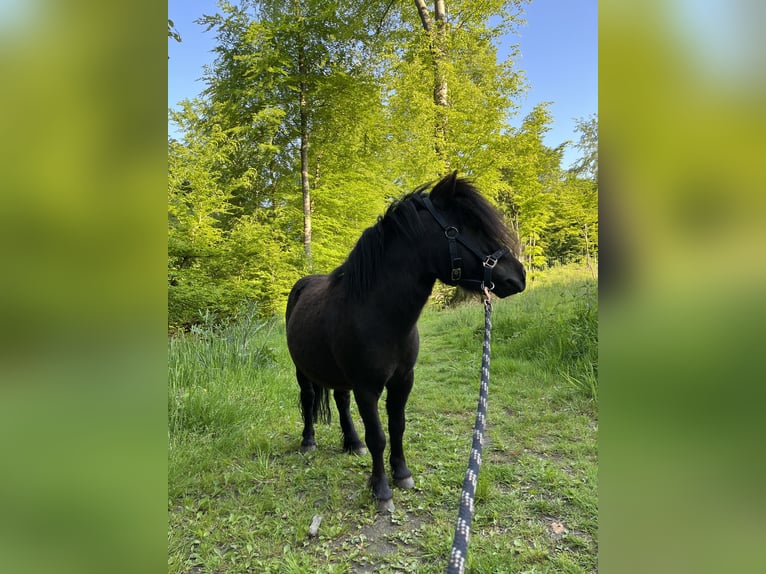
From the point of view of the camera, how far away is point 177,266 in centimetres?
684

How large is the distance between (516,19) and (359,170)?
5.96 metres

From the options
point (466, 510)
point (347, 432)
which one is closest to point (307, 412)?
point (347, 432)

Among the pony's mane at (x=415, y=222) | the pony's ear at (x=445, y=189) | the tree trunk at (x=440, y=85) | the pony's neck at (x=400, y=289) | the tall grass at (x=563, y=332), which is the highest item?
the tree trunk at (x=440, y=85)

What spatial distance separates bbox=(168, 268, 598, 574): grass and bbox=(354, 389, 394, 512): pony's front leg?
8 cm

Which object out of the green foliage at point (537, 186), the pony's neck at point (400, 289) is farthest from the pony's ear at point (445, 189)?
the green foliage at point (537, 186)

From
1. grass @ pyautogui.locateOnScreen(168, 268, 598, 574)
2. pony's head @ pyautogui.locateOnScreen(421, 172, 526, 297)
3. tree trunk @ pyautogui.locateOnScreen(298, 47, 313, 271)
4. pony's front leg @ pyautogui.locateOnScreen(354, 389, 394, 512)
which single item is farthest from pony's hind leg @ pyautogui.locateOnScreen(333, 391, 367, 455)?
tree trunk @ pyautogui.locateOnScreen(298, 47, 313, 271)

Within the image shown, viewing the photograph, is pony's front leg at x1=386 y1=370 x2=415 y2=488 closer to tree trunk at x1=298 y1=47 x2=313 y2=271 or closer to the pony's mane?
the pony's mane

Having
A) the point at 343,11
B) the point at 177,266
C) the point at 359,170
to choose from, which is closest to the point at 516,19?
the point at 343,11

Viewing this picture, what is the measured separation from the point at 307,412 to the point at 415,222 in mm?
2120

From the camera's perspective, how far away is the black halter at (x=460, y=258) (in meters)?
2.31

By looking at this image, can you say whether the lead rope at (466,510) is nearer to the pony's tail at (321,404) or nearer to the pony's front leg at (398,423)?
the pony's front leg at (398,423)

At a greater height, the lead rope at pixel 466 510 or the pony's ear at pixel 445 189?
the pony's ear at pixel 445 189

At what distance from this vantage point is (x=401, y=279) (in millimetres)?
2469
